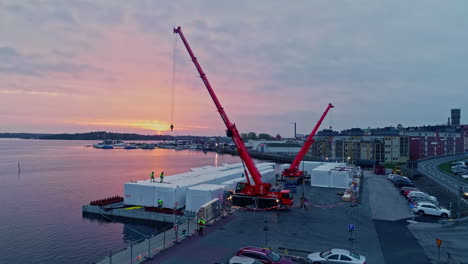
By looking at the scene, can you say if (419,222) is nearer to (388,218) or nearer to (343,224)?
(388,218)

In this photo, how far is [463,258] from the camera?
1529cm

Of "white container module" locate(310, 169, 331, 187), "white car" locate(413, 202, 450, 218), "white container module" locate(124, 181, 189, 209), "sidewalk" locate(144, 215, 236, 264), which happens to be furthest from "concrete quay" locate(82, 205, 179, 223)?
"white container module" locate(310, 169, 331, 187)

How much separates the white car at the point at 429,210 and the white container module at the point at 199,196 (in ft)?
49.5

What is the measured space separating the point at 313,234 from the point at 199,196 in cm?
1007

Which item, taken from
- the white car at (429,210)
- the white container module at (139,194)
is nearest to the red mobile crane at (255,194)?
the white container module at (139,194)

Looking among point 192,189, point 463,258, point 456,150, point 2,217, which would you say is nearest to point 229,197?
point 192,189

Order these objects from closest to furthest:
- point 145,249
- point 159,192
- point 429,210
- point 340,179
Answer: point 145,249, point 429,210, point 159,192, point 340,179

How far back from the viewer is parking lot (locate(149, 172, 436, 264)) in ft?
50.4

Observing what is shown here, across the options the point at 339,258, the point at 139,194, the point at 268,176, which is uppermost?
the point at 339,258

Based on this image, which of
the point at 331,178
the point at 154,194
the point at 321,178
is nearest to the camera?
the point at 154,194

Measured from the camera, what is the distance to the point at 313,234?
18.9m

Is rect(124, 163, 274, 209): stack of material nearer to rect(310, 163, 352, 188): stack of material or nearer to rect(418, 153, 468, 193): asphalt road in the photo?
rect(310, 163, 352, 188): stack of material

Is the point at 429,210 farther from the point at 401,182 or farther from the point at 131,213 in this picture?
the point at 131,213

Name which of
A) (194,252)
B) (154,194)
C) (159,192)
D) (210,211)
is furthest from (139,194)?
(194,252)
